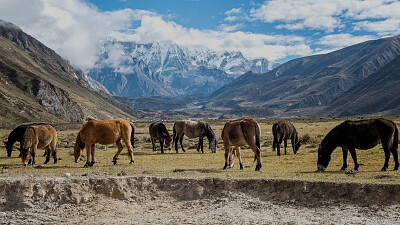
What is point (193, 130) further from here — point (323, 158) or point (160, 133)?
point (323, 158)

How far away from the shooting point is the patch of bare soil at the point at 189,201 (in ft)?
40.8

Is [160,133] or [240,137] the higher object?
[160,133]

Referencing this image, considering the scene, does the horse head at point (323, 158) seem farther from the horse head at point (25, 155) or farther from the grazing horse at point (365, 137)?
the horse head at point (25, 155)

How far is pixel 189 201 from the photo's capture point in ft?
46.4

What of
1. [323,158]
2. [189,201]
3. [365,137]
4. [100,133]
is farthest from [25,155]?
[365,137]

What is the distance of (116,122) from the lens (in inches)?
805

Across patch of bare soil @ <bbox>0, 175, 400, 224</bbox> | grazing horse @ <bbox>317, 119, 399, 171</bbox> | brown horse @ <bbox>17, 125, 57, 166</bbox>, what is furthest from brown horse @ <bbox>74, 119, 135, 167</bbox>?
grazing horse @ <bbox>317, 119, 399, 171</bbox>

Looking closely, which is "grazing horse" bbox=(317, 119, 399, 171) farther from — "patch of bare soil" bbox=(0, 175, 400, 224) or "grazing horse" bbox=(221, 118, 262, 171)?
"patch of bare soil" bbox=(0, 175, 400, 224)

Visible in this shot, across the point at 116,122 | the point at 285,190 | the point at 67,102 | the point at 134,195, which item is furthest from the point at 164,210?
the point at 67,102

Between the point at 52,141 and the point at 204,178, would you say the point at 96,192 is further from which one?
A: the point at 52,141

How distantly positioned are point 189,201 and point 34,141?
41.1ft

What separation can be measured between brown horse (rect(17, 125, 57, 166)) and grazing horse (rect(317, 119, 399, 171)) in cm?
1795

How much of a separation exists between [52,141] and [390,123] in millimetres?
21614

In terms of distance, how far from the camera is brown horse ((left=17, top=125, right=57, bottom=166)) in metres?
20.1
